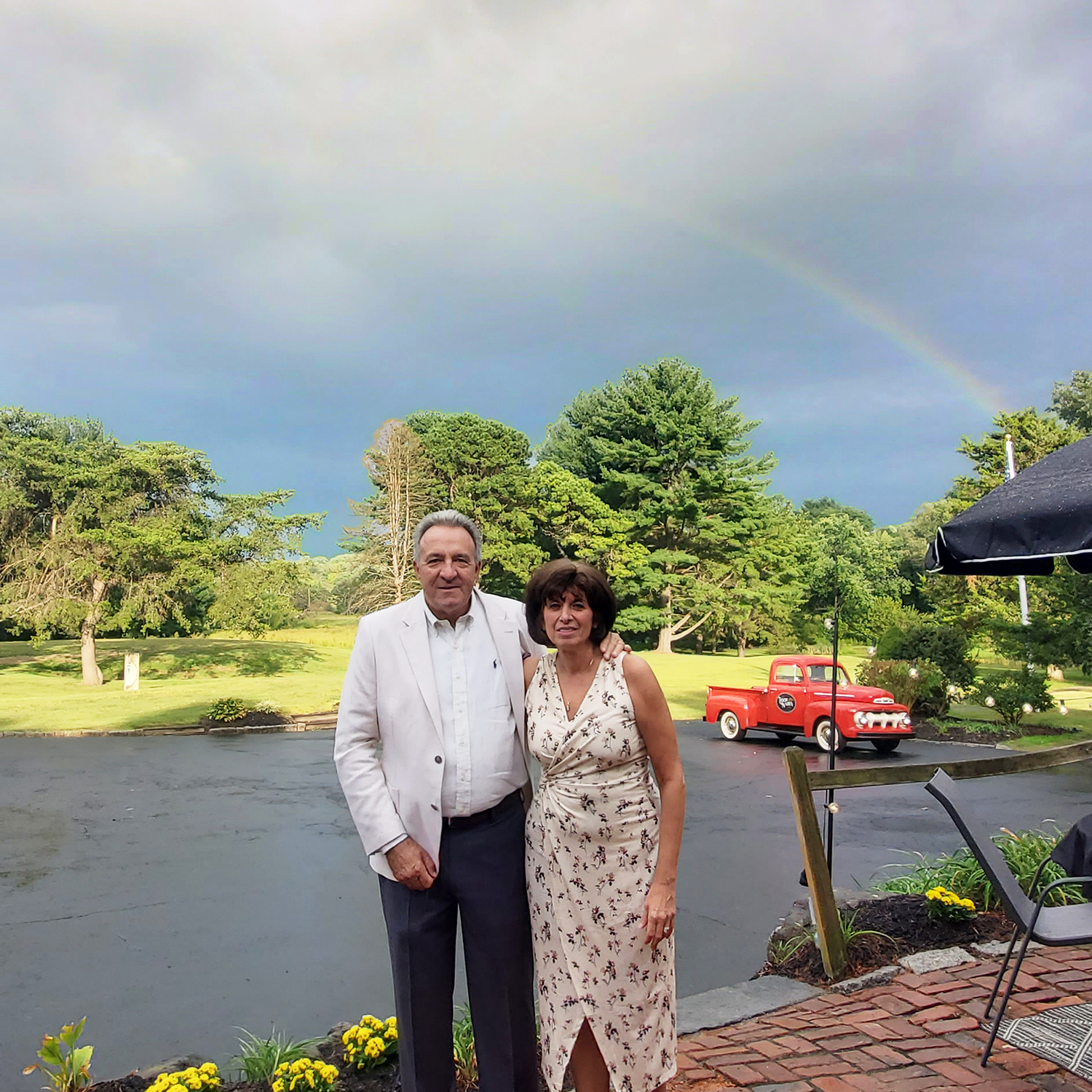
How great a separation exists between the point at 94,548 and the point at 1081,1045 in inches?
1192

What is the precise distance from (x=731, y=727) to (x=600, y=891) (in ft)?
42.2

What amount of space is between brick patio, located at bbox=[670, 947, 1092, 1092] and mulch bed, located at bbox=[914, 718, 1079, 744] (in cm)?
1168

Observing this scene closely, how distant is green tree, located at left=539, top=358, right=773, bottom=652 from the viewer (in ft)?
138

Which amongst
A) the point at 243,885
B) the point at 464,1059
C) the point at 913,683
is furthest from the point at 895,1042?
the point at 913,683

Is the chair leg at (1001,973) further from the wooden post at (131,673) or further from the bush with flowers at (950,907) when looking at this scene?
the wooden post at (131,673)

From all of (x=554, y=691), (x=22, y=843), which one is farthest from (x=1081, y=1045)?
(x=22, y=843)

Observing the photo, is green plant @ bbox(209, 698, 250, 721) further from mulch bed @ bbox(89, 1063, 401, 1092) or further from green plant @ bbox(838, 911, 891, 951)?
green plant @ bbox(838, 911, 891, 951)

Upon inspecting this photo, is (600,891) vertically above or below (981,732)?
above

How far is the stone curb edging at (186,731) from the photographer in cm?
1591

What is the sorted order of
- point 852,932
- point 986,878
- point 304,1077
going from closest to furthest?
point 304,1077 < point 852,932 < point 986,878

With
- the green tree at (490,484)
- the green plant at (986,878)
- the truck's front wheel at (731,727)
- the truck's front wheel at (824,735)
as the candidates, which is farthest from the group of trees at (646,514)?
the green plant at (986,878)

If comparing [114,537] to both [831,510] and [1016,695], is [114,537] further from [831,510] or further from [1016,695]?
[831,510]

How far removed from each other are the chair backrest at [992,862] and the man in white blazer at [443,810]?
5.50ft

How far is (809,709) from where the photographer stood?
13555 mm
